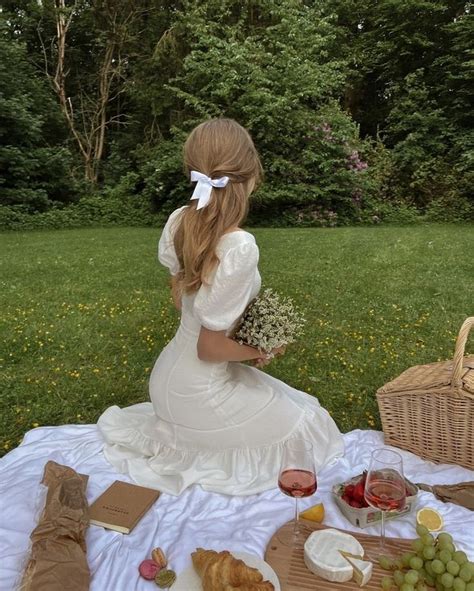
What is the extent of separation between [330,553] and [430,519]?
68cm

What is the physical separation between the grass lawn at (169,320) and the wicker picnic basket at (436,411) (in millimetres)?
611

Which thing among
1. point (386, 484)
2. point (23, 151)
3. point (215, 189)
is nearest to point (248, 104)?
point (23, 151)

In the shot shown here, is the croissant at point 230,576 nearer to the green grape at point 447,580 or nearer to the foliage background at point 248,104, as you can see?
the green grape at point 447,580

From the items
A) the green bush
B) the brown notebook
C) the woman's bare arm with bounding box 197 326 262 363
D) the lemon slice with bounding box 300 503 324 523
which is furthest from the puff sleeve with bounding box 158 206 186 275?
the green bush

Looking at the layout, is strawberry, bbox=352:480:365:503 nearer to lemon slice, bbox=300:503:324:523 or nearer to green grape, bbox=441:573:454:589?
lemon slice, bbox=300:503:324:523

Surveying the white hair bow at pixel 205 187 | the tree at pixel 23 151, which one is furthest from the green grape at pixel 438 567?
the tree at pixel 23 151

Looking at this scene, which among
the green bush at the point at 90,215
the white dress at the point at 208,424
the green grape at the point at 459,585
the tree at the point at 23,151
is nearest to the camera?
the green grape at the point at 459,585

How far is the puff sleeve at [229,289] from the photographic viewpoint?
103 inches

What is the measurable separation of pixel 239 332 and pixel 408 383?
1.23m

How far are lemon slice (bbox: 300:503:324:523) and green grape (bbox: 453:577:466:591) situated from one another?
0.81 metres

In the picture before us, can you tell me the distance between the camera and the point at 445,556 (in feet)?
6.27

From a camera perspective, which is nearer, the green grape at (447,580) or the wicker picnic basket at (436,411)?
the green grape at (447,580)

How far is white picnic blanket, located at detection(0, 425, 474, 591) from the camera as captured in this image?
7.82ft

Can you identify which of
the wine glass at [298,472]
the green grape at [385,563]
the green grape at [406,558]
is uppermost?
the wine glass at [298,472]
